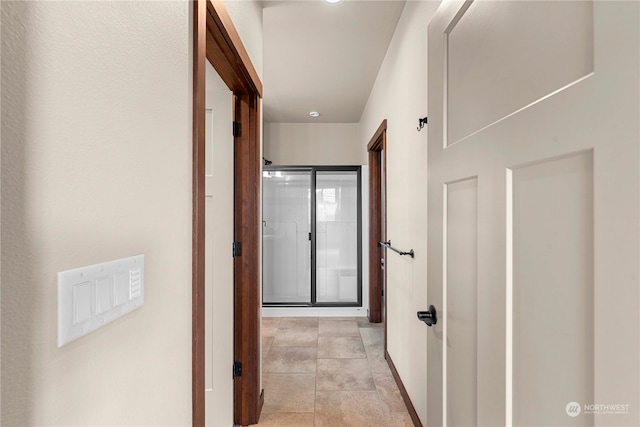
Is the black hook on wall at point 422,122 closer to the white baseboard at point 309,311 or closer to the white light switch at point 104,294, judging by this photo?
the white light switch at point 104,294

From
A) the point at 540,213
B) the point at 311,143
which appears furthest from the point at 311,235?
the point at 540,213

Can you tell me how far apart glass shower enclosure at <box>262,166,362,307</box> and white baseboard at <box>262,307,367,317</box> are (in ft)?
0.20

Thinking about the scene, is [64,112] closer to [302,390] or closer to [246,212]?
[246,212]

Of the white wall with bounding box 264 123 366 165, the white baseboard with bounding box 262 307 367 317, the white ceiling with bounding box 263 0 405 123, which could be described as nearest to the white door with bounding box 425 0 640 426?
the white ceiling with bounding box 263 0 405 123

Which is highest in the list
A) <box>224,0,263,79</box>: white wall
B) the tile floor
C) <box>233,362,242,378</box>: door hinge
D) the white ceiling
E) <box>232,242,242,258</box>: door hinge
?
the white ceiling

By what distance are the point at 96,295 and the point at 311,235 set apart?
3541mm

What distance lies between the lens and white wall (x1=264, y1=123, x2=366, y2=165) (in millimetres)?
4848

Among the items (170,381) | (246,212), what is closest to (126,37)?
(170,381)

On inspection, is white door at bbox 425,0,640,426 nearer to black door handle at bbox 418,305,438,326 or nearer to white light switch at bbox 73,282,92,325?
black door handle at bbox 418,305,438,326

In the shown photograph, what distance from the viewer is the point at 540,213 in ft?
1.94

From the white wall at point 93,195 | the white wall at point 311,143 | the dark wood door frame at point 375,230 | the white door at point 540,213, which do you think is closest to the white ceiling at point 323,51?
the white wall at point 311,143

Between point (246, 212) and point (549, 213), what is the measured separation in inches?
58.1

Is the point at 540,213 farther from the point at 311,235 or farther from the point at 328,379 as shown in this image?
the point at 311,235

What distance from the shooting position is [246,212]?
180cm
